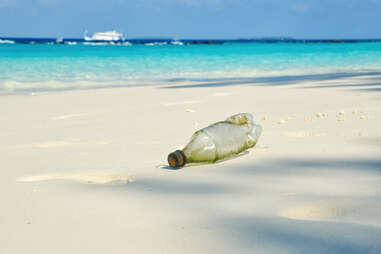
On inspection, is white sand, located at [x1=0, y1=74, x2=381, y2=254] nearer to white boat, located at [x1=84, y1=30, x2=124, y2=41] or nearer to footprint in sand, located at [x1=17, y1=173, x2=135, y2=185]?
footprint in sand, located at [x1=17, y1=173, x2=135, y2=185]

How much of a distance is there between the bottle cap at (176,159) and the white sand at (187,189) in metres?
0.06

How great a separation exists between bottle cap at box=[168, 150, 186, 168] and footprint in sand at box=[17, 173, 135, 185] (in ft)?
0.84

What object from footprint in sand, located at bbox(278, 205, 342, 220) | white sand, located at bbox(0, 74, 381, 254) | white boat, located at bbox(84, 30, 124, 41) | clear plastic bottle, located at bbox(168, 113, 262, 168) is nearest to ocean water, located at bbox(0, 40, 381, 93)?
white sand, located at bbox(0, 74, 381, 254)

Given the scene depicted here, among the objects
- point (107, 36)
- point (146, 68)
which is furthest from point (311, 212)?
point (107, 36)

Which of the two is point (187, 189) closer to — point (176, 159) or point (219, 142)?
point (176, 159)

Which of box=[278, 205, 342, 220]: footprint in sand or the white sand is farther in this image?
box=[278, 205, 342, 220]: footprint in sand

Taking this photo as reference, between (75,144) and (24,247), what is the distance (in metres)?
2.14

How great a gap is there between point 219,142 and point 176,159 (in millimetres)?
354

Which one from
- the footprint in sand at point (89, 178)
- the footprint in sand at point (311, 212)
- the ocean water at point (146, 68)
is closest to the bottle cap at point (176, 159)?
the footprint in sand at point (89, 178)

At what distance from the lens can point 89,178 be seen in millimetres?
2896

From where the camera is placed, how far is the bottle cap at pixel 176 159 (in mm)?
3033

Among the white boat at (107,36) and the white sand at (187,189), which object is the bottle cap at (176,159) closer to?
the white sand at (187,189)

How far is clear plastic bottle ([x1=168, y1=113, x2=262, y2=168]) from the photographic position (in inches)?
124

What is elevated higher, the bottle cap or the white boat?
the white boat
